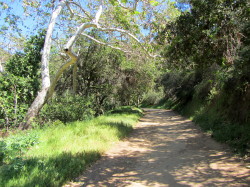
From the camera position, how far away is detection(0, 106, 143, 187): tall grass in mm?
3867

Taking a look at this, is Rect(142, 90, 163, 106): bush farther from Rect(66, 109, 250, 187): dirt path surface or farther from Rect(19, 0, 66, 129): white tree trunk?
Rect(66, 109, 250, 187): dirt path surface

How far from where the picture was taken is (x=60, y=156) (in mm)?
5102

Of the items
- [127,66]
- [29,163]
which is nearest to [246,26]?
[29,163]

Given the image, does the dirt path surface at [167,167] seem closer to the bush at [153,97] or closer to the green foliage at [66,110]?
the green foliage at [66,110]

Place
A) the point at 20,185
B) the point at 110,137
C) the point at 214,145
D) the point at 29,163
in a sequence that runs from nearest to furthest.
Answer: the point at 20,185 < the point at 29,163 < the point at 214,145 < the point at 110,137

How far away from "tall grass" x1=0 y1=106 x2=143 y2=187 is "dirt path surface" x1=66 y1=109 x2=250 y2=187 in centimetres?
30

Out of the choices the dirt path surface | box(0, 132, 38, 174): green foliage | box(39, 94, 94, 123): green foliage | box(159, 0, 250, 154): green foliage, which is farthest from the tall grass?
box(159, 0, 250, 154): green foliage

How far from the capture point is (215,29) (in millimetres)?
6090

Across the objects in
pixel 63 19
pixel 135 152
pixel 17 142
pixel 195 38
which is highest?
pixel 63 19

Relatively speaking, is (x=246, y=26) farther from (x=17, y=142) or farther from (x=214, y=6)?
(x=17, y=142)

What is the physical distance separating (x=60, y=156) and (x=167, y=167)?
2645 mm

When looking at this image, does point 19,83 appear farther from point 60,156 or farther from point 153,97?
point 153,97

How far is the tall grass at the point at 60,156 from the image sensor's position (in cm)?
387

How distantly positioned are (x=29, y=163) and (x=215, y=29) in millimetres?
6004
